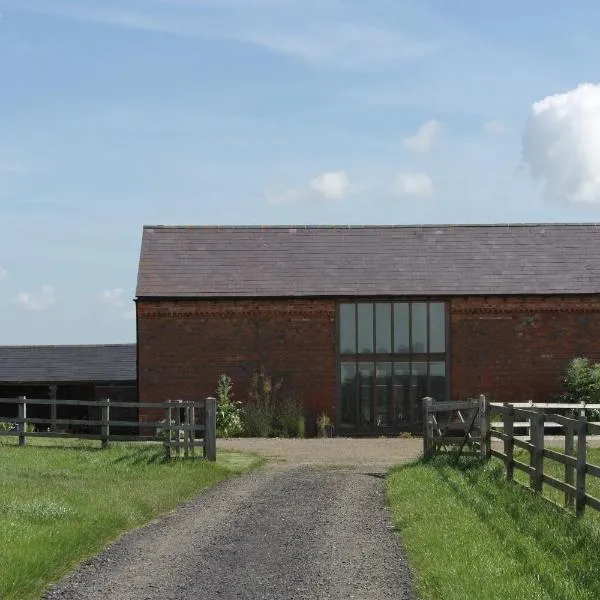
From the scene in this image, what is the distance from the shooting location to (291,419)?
31969 mm

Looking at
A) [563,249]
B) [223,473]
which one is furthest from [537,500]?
[563,249]

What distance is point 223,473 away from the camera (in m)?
19.1

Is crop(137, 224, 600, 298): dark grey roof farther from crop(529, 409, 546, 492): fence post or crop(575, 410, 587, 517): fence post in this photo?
crop(575, 410, 587, 517): fence post

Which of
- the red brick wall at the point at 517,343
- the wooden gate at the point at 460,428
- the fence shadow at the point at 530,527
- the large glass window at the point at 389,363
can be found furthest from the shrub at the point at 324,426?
the fence shadow at the point at 530,527

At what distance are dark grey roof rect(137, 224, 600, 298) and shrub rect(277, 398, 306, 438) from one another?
11.7 feet

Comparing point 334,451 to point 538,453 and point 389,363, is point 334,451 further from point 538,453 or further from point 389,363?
point 538,453

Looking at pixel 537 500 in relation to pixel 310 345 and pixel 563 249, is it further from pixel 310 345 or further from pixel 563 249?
pixel 563 249

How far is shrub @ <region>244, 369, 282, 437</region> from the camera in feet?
103

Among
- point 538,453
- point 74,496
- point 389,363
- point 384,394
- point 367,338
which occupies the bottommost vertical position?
point 74,496

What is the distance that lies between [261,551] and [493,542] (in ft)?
8.05

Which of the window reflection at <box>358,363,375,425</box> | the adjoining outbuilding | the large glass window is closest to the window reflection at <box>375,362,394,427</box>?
the large glass window

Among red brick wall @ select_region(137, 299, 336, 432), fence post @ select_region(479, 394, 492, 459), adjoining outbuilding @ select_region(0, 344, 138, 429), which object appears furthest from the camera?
adjoining outbuilding @ select_region(0, 344, 138, 429)

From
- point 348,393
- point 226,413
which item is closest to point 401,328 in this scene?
point 348,393

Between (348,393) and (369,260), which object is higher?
(369,260)
